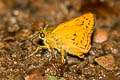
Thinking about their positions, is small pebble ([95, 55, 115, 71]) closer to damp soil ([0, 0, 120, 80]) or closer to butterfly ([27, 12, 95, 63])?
damp soil ([0, 0, 120, 80])

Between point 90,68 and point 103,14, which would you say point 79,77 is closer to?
point 90,68

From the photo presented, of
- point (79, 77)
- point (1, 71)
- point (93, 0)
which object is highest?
point (93, 0)

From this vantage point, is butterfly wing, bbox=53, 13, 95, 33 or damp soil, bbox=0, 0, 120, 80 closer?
damp soil, bbox=0, 0, 120, 80

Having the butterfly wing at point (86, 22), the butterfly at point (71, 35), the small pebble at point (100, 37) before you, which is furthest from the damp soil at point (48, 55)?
the butterfly wing at point (86, 22)

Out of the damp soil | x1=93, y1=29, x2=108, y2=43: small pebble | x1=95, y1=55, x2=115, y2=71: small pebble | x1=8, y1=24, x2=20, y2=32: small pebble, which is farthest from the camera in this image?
x1=8, y1=24, x2=20, y2=32: small pebble

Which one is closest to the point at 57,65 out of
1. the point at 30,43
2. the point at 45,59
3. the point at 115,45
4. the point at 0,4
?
the point at 45,59

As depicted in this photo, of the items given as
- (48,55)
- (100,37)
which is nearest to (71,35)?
(48,55)

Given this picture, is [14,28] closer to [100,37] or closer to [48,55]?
[48,55]

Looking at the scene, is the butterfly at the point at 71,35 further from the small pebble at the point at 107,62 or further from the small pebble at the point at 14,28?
the small pebble at the point at 14,28

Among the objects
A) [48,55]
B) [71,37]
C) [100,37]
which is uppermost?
[71,37]

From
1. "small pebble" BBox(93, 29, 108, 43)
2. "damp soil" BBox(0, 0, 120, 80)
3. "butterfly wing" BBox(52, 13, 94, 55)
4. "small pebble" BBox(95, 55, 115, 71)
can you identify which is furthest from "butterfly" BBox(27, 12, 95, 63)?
"small pebble" BBox(93, 29, 108, 43)

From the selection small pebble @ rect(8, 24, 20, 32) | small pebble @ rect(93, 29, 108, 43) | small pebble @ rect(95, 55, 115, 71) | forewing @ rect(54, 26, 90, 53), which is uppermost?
small pebble @ rect(8, 24, 20, 32)
